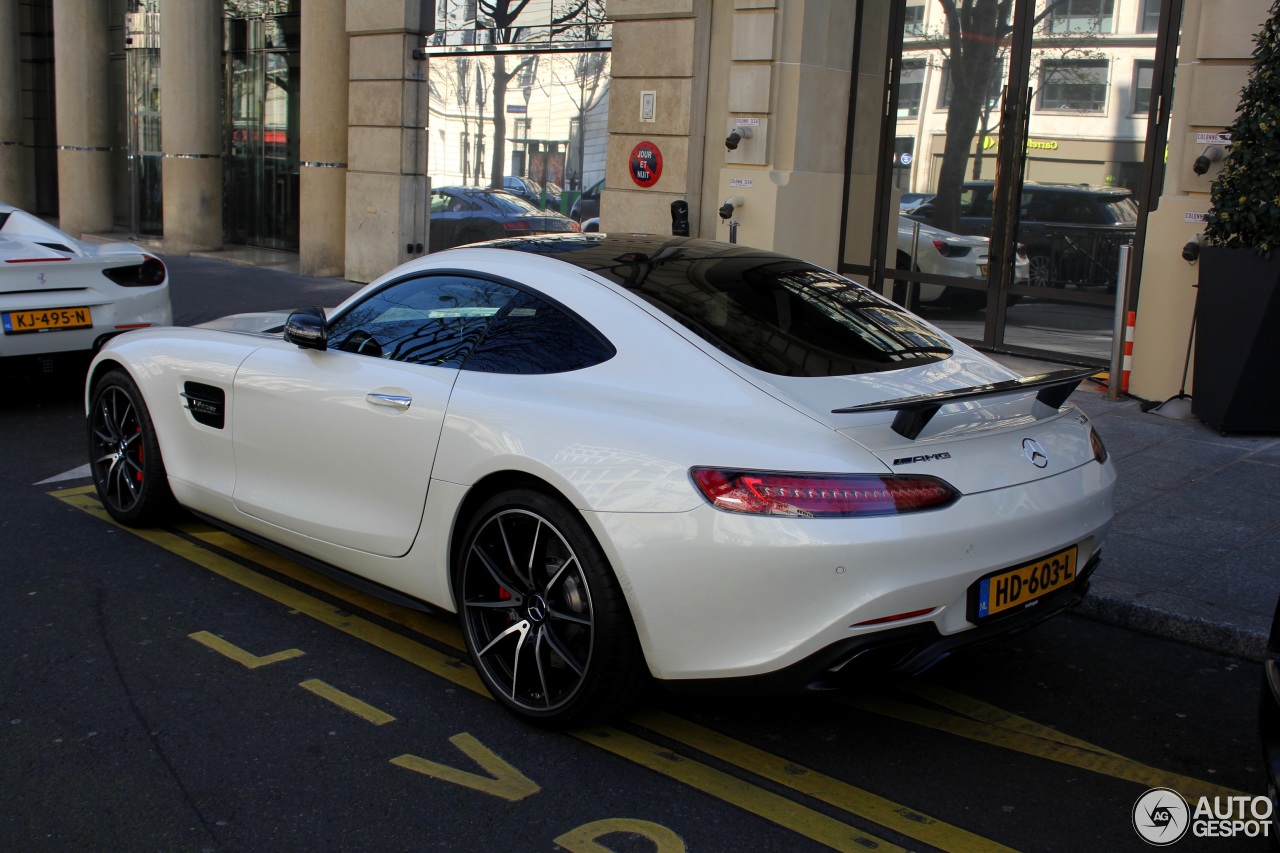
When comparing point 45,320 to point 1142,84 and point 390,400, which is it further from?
point 1142,84

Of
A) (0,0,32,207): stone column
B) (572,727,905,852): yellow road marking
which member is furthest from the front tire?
(0,0,32,207): stone column

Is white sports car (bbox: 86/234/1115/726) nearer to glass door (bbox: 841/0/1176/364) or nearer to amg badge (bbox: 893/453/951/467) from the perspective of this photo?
amg badge (bbox: 893/453/951/467)

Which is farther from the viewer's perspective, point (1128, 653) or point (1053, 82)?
point (1053, 82)

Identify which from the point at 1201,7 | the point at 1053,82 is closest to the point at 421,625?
the point at 1201,7

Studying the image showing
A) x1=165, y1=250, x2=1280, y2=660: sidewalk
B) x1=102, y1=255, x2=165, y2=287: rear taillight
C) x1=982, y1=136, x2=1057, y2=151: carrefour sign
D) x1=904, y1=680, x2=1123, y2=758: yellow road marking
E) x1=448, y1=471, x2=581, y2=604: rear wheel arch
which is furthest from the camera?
x1=982, y1=136, x2=1057, y2=151: carrefour sign

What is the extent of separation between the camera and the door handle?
4.09 metres

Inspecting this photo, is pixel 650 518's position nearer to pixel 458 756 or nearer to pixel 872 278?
pixel 458 756

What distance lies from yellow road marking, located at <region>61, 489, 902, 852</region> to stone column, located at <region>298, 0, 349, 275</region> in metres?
10.4

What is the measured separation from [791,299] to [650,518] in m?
1.24

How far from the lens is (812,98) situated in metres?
11.3

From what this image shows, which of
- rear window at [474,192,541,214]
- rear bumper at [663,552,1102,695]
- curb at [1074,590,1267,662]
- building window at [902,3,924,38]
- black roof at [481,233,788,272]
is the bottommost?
curb at [1074,590,1267,662]

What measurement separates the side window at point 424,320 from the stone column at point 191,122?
1522 cm

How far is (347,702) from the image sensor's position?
390 centimetres

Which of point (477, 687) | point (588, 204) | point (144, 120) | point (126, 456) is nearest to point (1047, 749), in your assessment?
point (477, 687)
